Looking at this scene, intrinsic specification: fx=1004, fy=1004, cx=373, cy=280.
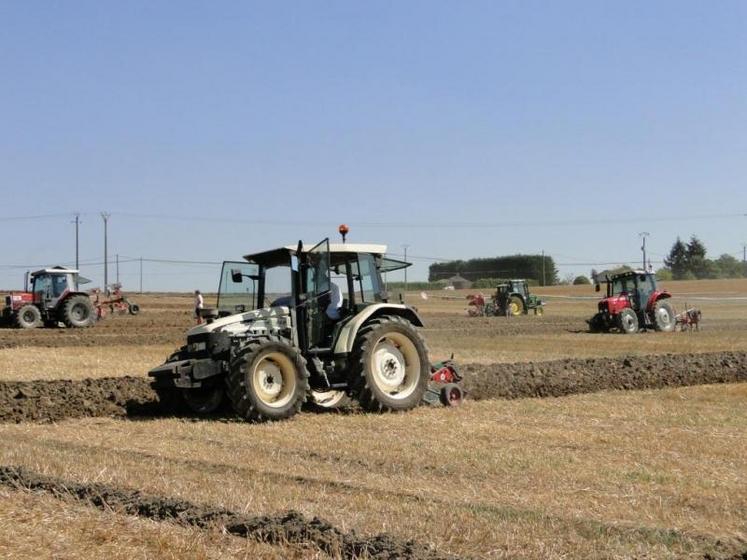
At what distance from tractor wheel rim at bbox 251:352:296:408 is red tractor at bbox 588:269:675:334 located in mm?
21243

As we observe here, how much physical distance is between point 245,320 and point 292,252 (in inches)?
40.7

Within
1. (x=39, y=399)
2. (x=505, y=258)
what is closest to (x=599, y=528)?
(x=39, y=399)

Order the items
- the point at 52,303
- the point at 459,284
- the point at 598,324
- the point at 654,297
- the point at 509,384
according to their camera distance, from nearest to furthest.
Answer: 1. the point at 509,384
2. the point at 654,297
3. the point at 598,324
4. the point at 52,303
5. the point at 459,284

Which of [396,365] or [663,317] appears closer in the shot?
[396,365]

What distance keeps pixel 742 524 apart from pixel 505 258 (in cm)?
10376

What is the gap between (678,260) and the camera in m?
113

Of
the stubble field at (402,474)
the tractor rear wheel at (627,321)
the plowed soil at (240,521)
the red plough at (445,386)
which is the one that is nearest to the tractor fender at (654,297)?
the tractor rear wheel at (627,321)

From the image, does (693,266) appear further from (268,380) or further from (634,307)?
(268,380)

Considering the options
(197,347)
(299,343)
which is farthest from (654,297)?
(197,347)

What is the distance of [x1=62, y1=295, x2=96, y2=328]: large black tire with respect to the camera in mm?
34812

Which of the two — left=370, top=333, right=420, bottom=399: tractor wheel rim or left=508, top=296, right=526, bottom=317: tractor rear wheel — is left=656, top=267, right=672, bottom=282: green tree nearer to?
left=508, top=296, right=526, bottom=317: tractor rear wheel

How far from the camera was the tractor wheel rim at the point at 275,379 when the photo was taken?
39.0ft

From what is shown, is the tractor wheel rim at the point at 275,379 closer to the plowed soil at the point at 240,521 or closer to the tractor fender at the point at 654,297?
the plowed soil at the point at 240,521

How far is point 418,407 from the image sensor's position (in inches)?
521
